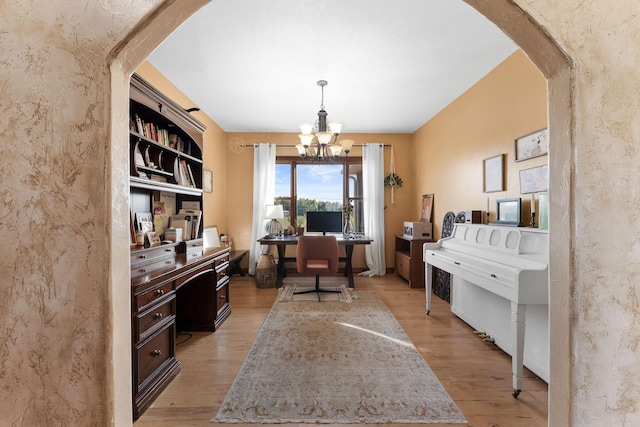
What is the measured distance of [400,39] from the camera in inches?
101

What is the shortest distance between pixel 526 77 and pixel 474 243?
1590 millimetres

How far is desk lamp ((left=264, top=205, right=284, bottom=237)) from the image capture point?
4.77 meters

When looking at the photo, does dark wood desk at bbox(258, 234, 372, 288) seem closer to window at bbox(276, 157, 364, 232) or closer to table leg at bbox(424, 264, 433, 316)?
window at bbox(276, 157, 364, 232)

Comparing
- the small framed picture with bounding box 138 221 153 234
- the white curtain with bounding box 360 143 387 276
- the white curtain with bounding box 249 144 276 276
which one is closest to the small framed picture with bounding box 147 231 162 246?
the small framed picture with bounding box 138 221 153 234

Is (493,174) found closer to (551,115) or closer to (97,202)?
(551,115)

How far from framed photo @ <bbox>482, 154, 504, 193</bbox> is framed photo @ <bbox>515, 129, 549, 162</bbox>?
9.4 inches

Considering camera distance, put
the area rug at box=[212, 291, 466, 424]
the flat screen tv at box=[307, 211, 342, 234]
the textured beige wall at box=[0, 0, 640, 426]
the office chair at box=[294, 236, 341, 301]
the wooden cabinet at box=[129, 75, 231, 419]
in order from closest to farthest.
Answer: the textured beige wall at box=[0, 0, 640, 426] < the area rug at box=[212, 291, 466, 424] < the wooden cabinet at box=[129, 75, 231, 419] < the office chair at box=[294, 236, 341, 301] < the flat screen tv at box=[307, 211, 342, 234]

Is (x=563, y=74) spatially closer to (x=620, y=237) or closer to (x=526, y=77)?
(x=620, y=237)

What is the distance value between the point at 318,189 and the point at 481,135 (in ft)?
9.85

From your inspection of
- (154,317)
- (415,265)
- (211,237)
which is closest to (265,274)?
(211,237)

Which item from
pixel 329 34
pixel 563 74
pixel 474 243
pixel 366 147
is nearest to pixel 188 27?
pixel 329 34

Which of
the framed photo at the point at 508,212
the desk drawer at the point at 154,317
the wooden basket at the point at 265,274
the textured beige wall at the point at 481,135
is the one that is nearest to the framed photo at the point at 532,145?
the textured beige wall at the point at 481,135

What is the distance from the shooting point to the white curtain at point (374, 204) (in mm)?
5410

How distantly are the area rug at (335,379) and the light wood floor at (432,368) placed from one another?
100 millimetres
